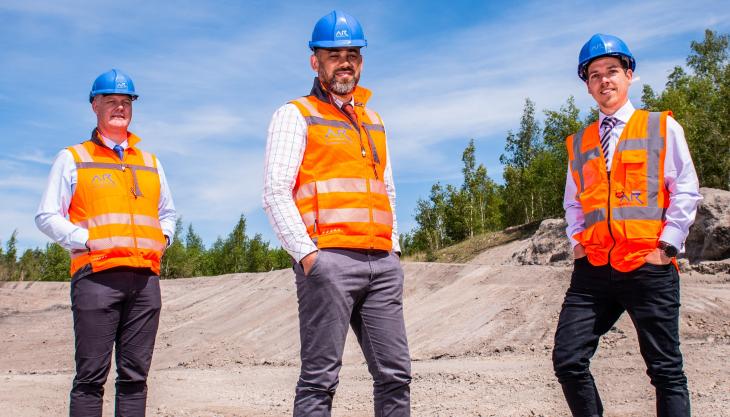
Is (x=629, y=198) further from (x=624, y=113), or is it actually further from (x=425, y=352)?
(x=425, y=352)

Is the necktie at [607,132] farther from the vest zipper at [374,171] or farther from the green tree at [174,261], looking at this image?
the green tree at [174,261]

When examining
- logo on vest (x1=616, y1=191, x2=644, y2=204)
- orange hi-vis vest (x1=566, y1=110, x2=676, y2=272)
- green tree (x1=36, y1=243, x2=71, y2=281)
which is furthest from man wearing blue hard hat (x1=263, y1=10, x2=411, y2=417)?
green tree (x1=36, y1=243, x2=71, y2=281)

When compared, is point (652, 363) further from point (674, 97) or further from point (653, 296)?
point (674, 97)

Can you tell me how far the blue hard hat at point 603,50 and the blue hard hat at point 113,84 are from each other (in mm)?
2804

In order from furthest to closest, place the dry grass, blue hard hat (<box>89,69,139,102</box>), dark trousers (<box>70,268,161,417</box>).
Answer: the dry grass
blue hard hat (<box>89,69,139,102</box>)
dark trousers (<box>70,268,161,417</box>)

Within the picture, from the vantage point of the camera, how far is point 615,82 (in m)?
4.19

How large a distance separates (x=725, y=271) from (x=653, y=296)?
43.7 feet

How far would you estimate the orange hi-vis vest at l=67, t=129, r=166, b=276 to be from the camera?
439 centimetres

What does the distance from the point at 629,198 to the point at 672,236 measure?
0.30m

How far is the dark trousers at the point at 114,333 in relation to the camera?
14.2ft

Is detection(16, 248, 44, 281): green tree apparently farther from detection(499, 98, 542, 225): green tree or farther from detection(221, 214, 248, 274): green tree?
detection(499, 98, 542, 225): green tree

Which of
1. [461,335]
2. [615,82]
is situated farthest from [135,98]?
[461,335]

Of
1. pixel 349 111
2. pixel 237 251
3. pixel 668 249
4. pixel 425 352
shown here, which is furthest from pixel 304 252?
pixel 237 251

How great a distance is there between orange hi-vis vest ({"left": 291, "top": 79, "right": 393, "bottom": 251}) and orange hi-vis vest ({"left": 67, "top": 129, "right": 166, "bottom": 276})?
4.53ft
